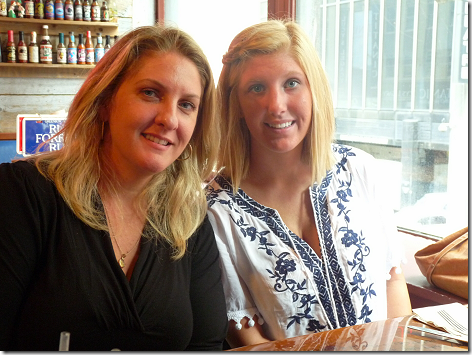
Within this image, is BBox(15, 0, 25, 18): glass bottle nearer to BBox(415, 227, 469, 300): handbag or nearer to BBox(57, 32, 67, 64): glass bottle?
BBox(57, 32, 67, 64): glass bottle

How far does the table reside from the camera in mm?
949

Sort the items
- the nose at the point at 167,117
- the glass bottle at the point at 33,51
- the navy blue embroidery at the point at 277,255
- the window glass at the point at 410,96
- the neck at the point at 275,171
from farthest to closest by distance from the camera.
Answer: the glass bottle at the point at 33,51, the window glass at the point at 410,96, the neck at the point at 275,171, the navy blue embroidery at the point at 277,255, the nose at the point at 167,117

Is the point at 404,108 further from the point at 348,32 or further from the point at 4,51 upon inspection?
the point at 4,51

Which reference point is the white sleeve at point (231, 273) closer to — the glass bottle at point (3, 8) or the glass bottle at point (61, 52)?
the glass bottle at point (61, 52)

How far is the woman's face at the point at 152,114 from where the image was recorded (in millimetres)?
1082

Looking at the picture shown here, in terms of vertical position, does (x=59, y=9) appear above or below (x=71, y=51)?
above

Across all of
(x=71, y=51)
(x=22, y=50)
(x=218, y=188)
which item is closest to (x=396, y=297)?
(x=218, y=188)

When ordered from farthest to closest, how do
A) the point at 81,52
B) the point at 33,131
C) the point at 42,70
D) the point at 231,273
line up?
the point at 42,70, the point at 81,52, the point at 33,131, the point at 231,273

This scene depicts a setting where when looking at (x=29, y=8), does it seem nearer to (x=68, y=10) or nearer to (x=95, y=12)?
(x=68, y=10)

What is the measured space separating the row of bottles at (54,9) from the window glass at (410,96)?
193cm

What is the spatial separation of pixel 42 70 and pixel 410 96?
9.28 ft

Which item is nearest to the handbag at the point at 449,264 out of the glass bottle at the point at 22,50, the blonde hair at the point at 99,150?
the blonde hair at the point at 99,150

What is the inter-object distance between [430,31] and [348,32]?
1.65 ft

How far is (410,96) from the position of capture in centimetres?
222
